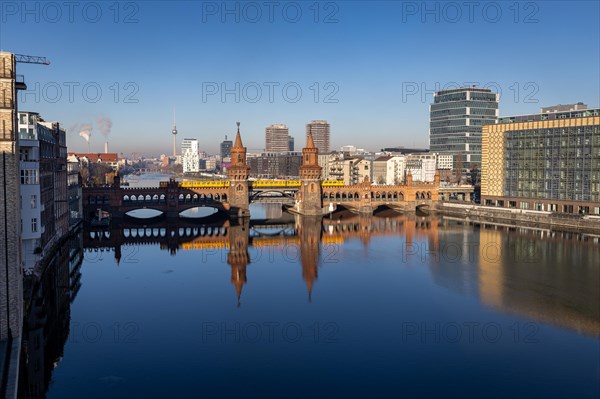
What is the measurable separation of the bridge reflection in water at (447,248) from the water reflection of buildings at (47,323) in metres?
11.5

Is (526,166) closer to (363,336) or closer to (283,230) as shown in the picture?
(283,230)

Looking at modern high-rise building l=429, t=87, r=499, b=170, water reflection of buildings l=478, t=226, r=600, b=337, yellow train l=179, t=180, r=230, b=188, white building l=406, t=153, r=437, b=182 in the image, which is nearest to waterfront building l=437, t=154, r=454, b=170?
modern high-rise building l=429, t=87, r=499, b=170

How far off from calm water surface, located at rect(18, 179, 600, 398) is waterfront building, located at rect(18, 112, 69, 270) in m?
3.46

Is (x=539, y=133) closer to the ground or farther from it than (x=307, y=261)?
farther from it

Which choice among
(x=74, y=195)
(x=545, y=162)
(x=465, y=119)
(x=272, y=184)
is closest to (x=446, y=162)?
(x=465, y=119)

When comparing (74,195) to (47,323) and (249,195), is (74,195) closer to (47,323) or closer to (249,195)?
(249,195)

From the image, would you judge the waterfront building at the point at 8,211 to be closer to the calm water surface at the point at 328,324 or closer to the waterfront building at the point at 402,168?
the calm water surface at the point at 328,324

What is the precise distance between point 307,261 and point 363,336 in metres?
26.1

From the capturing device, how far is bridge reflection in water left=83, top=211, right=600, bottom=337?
42.9 m

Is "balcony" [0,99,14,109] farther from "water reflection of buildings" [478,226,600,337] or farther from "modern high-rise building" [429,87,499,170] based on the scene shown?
"modern high-rise building" [429,87,499,170]

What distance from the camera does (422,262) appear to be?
5975 centimetres

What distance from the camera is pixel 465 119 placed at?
17438cm

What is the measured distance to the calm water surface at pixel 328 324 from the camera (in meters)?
27.8

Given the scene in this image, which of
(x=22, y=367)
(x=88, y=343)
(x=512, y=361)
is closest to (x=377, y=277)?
(x=512, y=361)
